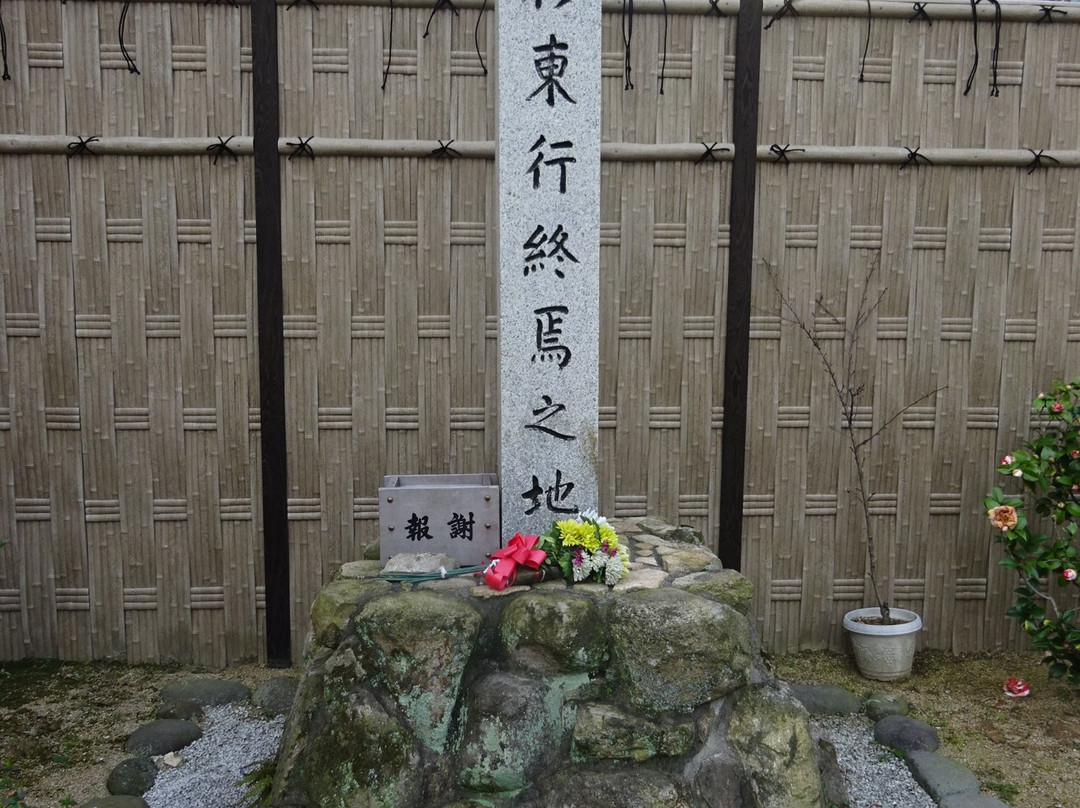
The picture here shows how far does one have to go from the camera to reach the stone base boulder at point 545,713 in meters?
3.05

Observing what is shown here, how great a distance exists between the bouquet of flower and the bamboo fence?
144 cm

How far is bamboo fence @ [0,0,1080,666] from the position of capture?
4664mm

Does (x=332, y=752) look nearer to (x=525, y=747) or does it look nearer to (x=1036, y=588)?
(x=525, y=747)

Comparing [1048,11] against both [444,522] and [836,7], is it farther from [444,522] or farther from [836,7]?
[444,522]

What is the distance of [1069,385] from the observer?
4742 mm

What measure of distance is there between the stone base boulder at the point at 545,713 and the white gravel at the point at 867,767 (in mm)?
649

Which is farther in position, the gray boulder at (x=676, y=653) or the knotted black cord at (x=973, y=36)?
the knotted black cord at (x=973, y=36)

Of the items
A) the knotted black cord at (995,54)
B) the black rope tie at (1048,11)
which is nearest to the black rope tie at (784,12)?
the knotted black cord at (995,54)

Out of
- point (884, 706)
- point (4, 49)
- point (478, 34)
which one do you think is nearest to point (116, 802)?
point (884, 706)

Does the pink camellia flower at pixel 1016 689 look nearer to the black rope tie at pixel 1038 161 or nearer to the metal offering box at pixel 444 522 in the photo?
the black rope tie at pixel 1038 161

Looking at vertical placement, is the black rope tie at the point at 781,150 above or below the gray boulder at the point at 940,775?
above

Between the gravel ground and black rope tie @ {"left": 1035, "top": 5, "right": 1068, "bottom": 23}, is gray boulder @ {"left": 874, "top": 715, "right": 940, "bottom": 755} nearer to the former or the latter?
the gravel ground

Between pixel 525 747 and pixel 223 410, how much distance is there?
266cm

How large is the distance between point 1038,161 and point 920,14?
3.46 ft
